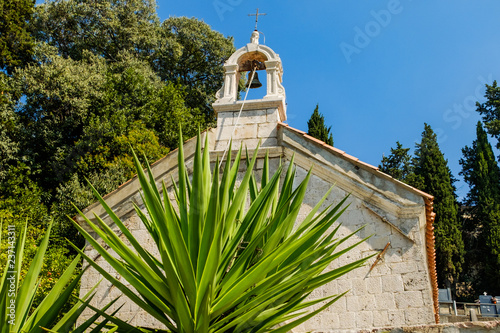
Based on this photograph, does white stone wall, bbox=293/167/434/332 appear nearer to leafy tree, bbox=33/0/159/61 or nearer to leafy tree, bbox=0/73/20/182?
leafy tree, bbox=0/73/20/182

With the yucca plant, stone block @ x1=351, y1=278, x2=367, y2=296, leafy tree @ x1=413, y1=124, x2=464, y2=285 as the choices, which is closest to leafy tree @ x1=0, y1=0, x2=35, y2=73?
stone block @ x1=351, y1=278, x2=367, y2=296

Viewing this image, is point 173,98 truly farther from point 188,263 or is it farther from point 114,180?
point 188,263

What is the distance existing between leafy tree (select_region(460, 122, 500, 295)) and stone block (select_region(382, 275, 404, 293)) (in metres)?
20.9

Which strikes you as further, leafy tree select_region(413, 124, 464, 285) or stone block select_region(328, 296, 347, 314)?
leafy tree select_region(413, 124, 464, 285)

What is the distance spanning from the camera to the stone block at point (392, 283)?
5031mm

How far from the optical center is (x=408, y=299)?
16.2ft

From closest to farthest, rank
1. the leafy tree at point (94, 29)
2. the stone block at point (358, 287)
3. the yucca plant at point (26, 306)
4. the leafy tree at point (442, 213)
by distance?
the yucca plant at point (26, 306), the stone block at point (358, 287), the leafy tree at point (94, 29), the leafy tree at point (442, 213)

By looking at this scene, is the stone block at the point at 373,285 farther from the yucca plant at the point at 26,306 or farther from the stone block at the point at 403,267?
the yucca plant at the point at 26,306

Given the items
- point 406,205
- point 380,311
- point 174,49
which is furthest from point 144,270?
point 174,49

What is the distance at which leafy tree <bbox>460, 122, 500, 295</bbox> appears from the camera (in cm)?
2325

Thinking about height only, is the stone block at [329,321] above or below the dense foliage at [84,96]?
below

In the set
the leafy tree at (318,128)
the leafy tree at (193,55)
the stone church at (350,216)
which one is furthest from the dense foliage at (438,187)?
the stone church at (350,216)

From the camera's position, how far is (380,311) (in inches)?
196

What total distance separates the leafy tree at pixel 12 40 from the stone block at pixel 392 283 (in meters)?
19.2
